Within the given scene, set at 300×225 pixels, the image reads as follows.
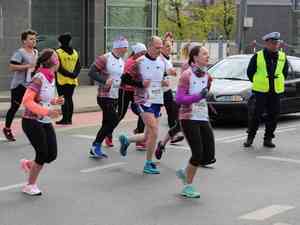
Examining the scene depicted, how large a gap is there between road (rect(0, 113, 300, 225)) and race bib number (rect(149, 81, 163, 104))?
2.97 ft

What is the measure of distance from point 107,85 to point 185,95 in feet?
7.82

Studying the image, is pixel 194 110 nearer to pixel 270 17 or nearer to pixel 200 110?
pixel 200 110

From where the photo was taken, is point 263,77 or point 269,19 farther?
point 269,19

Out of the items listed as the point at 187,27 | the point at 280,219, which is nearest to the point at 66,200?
the point at 280,219

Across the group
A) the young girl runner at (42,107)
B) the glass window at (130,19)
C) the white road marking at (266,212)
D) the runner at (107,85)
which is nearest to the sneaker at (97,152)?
the runner at (107,85)

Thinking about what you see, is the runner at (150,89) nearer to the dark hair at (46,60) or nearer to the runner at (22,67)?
the dark hair at (46,60)

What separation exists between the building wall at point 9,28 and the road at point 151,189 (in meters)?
8.10

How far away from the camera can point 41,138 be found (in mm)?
7410

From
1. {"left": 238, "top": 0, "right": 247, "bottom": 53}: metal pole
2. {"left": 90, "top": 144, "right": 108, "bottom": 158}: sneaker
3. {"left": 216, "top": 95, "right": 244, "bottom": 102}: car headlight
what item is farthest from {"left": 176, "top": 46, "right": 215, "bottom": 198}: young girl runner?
{"left": 238, "top": 0, "right": 247, "bottom": 53}: metal pole

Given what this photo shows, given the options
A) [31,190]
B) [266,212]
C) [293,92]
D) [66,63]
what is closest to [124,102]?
[66,63]

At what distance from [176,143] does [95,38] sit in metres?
11.7

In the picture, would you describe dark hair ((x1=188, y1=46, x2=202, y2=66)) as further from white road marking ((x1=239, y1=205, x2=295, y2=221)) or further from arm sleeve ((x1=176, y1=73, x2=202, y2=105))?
white road marking ((x1=239, y1=205, x2=295, y2=221))

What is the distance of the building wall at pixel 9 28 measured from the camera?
19.2m

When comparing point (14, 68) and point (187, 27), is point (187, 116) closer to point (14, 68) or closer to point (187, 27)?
point (14, 68)
